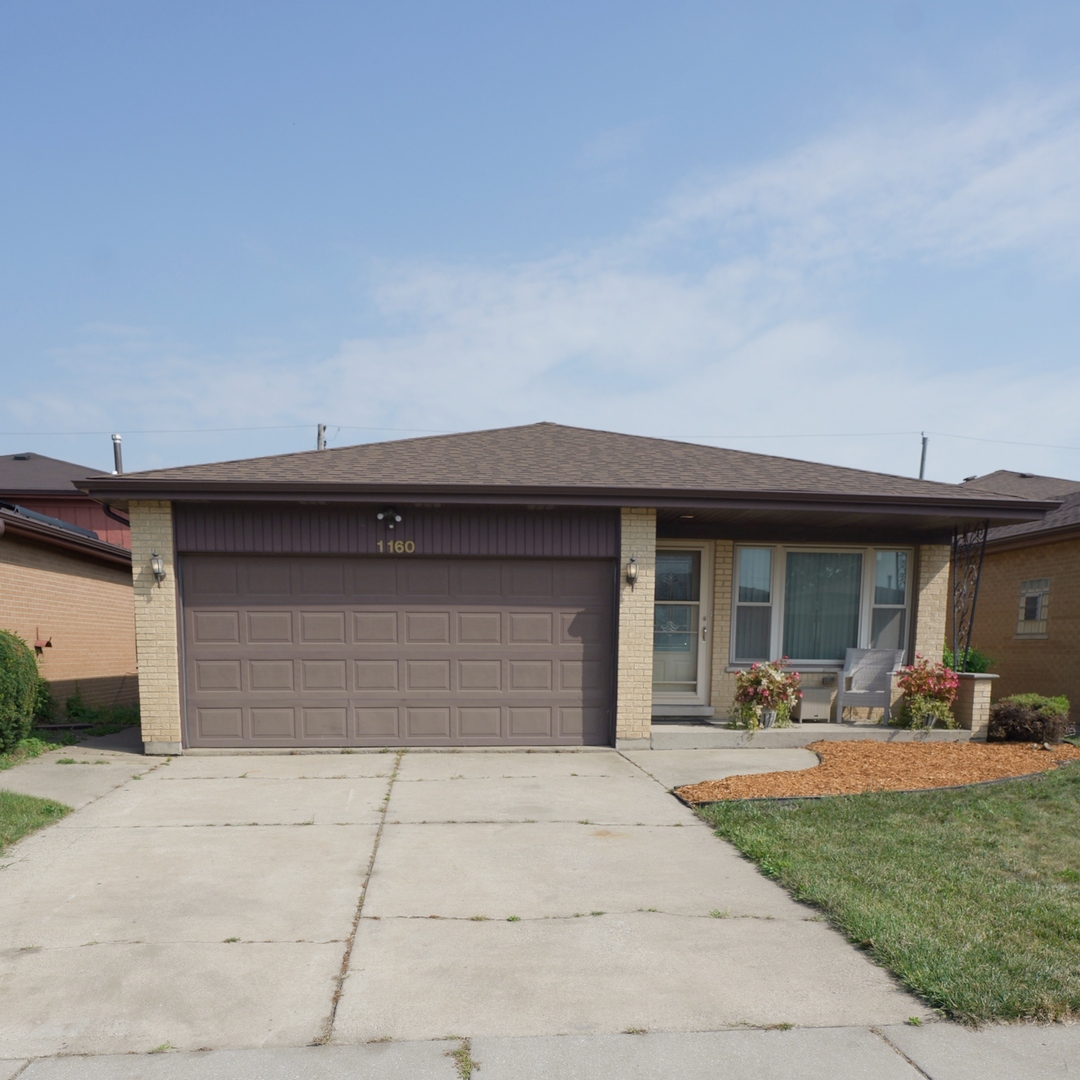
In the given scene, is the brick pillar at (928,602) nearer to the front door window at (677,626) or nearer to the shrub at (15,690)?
the front door window at (677,626)

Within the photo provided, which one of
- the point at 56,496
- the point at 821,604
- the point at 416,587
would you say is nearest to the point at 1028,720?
the point at 821,604

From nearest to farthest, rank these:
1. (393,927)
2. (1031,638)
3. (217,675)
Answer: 1. (393,927)
2. (217,675)
3. (1031,638)

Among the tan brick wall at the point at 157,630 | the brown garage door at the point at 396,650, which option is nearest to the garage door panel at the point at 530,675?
the brown garage door at the point at 396,650

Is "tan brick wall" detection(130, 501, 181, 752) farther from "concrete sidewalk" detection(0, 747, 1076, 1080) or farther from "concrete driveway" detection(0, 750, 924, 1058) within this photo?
"concrete sidewalk" detection(0, 747, 1076, 1080)

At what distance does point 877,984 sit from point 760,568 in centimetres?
748

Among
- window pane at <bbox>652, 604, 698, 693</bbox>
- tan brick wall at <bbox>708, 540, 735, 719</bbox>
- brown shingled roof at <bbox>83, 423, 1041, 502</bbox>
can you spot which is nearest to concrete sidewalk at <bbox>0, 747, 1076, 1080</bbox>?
brown shingled roof at <bbox>83, 423, 1041, 502</bbox>

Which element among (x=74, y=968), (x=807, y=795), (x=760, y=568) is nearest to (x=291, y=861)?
(x=74, y=968)

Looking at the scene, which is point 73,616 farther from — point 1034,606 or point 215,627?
point 1034,606

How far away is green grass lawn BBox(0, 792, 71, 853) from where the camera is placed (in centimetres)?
592

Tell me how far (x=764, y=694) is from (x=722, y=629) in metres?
1.22

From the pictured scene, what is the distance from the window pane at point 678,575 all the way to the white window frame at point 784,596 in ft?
1.63

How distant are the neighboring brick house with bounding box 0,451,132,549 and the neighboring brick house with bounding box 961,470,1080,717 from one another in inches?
736

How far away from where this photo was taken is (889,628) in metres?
11.1

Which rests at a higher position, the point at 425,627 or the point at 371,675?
the point at 425,627
